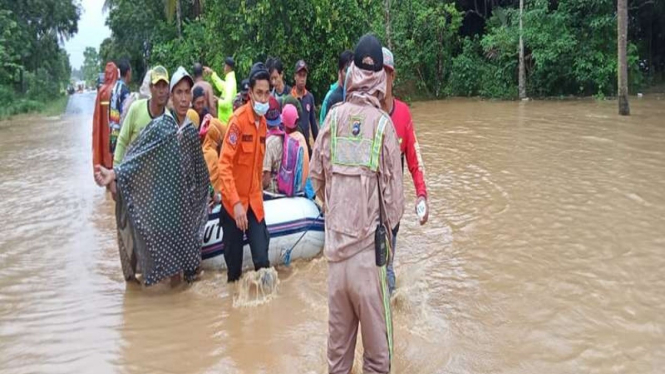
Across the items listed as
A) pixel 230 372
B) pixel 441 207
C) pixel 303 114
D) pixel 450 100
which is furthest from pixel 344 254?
pixel 450 100

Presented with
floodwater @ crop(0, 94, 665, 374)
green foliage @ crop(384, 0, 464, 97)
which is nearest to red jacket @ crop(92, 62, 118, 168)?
floodwater @ crop(0, 94, 665, 374)

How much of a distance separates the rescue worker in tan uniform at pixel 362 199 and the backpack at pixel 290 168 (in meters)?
2.55

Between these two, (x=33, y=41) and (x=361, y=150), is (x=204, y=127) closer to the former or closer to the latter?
(x=361, y=150)

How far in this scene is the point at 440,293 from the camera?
16.4ft

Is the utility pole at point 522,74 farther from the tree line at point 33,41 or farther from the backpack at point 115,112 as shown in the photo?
the tree line at point 33,41

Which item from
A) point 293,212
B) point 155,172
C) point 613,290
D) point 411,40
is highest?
point 411,40

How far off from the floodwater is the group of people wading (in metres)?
0.44

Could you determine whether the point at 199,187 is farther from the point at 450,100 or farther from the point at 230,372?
the point at 450,100

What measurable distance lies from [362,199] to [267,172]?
2.82m

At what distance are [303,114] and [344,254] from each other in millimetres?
4224

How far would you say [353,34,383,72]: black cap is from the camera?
2994 millimetres

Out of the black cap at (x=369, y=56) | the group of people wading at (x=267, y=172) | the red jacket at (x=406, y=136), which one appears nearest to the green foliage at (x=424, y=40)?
the group of people wading at (x=267, y=172)

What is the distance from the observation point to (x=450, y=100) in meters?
24.8

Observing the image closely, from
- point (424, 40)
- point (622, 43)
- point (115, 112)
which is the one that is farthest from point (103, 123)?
point (424, 40)
